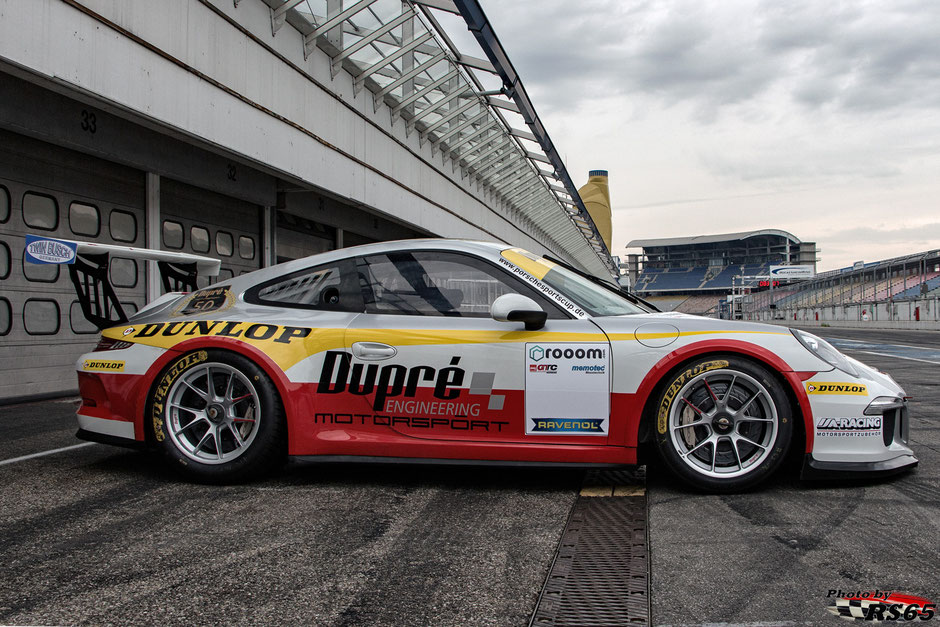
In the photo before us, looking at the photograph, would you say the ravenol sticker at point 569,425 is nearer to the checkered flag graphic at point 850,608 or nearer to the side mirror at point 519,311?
the side mirror at point 519,311

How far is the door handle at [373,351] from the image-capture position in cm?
354

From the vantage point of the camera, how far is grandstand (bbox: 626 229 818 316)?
112 meters

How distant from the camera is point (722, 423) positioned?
131 inches

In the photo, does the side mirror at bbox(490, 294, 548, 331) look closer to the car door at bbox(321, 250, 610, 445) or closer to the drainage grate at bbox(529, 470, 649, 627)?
the car door at bbox(321, 250, 610, 445)

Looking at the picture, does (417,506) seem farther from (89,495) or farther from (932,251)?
(932,251)

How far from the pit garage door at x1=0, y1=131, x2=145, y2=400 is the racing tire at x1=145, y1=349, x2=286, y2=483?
4752 mm

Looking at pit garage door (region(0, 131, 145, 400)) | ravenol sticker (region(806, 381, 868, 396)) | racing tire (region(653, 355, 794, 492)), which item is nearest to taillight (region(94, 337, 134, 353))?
racing tire (region(653, 355, 794, 492))

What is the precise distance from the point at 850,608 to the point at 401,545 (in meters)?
1.42

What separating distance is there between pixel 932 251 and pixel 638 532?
38113 mm

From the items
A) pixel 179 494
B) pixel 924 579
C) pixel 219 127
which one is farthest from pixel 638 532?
pixel 219 127

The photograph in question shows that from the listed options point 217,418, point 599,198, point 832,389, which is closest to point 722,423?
point 832,389

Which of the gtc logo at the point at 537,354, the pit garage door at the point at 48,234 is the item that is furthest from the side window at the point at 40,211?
the gtc logo at the point at 537,354

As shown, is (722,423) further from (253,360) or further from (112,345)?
(112,345)

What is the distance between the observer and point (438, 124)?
46.0ft
